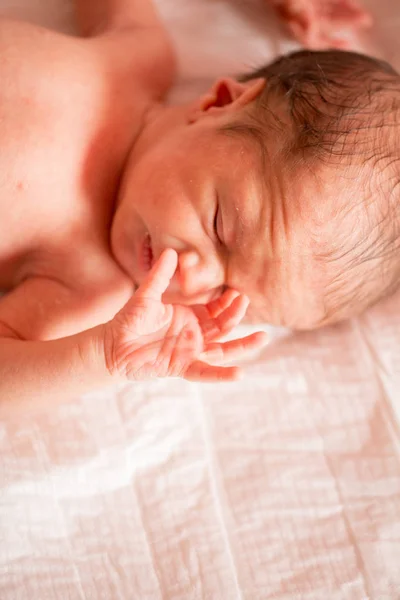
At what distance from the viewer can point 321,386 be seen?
1268 mm

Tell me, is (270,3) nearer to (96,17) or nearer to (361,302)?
(96,17)

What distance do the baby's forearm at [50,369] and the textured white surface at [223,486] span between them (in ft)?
0.28

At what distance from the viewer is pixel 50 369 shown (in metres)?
1.03

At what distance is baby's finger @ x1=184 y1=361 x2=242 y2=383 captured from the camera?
958 mm

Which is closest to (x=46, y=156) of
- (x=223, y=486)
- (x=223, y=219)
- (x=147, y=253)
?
(x=147, y=253)

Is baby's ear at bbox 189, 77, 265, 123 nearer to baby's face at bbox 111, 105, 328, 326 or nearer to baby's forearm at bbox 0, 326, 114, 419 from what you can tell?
baby's face at bbox 111, 105, 328, 326

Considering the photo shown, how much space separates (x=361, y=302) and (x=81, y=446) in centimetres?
59

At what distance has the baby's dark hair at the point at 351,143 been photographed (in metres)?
1.03

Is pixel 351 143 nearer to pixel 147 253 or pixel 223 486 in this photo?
pixel 147 253

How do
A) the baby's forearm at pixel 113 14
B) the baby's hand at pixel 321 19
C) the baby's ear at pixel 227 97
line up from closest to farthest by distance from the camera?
1. the baby's ear at pixel 227 97
2. the baby's forearm at pixel 113 14
3. the baby's hand at pixel 321 19

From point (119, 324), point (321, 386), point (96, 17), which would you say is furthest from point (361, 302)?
point (96, 17)

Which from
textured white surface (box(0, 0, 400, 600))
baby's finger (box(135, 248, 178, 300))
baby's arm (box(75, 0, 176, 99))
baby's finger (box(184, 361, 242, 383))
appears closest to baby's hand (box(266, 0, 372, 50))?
baby's arm (box(75, 0, 176, 99))

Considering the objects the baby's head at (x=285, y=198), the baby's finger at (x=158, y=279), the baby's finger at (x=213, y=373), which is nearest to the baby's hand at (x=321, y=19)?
the baby's head at (x=285, y=198)

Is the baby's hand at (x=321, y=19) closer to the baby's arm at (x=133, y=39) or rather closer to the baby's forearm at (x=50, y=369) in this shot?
the baby's arm at (x=133, y=39)
